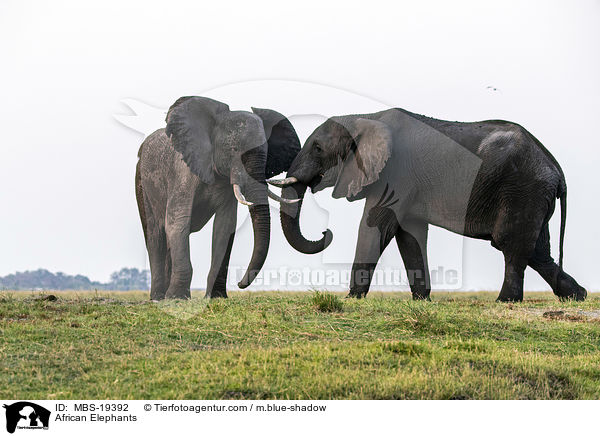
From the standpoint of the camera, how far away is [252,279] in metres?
13.5

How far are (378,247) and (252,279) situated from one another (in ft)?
8.00

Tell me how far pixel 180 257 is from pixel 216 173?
1.48 metres

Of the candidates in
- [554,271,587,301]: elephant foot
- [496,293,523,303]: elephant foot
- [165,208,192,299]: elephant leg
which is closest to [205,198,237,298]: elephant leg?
[165,208,192,299]: elephant leg

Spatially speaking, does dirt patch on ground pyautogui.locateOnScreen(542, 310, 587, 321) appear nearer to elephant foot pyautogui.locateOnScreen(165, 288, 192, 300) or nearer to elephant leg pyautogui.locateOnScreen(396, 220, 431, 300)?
elephant leg pyautogui.locateOnScreen(396, 220, 431, 300)

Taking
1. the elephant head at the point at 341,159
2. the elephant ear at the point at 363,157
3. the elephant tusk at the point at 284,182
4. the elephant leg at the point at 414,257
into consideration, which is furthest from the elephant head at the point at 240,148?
the elephant leg at the point at 414,257

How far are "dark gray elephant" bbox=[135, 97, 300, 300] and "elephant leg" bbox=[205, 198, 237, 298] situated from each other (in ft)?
0.05

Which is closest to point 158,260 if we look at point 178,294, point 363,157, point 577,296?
point 178,294

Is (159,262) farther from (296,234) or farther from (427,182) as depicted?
(427,182)

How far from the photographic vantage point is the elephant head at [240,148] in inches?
550

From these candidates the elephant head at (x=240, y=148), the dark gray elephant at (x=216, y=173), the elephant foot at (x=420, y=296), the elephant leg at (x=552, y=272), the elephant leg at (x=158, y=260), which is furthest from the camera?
the elephant leg at (x=158, y=260)

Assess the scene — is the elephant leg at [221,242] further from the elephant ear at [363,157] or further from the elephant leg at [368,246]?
the elephant leg at [368,246]

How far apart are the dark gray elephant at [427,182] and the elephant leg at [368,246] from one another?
0.02 meters
